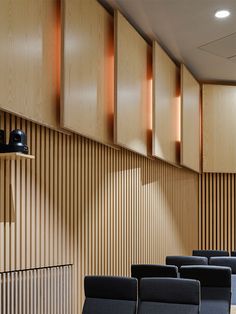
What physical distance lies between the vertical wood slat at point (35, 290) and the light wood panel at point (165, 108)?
3.42 metres

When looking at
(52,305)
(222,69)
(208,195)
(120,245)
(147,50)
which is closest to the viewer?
(52,305)

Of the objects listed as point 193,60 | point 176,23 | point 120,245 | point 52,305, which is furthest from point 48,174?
point 193,60

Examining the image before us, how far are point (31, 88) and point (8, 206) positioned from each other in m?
1.31

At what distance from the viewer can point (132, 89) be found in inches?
347

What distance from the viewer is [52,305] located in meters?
6.66

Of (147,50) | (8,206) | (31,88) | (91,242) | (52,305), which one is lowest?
(52,305)

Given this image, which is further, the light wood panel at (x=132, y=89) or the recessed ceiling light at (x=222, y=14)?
the recessed ceiling light at (x=222, y=14)

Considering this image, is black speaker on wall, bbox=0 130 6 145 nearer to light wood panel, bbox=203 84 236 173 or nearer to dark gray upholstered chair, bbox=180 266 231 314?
dark gray upholstered chair, bbox=180 266 231 314

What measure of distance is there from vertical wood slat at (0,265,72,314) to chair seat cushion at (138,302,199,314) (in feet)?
4.45

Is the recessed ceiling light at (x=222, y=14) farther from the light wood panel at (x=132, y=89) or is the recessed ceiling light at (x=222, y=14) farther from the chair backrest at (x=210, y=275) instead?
the chair backrest at (x=210, y=275)

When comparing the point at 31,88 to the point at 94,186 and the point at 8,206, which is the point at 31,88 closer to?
the point at 8,206

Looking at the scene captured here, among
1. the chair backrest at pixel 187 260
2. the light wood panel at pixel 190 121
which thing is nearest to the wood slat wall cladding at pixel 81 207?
the light wood panel at pixel 190 121

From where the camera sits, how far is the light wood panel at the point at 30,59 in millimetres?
5582

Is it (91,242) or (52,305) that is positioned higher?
(91,242)
